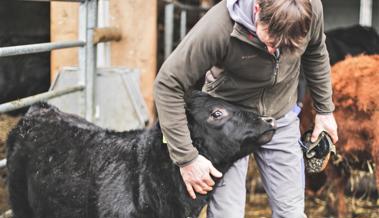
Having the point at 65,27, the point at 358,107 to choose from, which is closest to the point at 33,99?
the point at 65,27

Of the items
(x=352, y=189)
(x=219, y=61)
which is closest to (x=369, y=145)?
(x=352, y=189)

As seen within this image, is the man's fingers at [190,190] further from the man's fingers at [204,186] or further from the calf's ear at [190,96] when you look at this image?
the calf's ear at [190,96]

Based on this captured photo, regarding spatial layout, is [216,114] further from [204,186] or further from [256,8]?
[256,8]

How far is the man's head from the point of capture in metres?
2.83

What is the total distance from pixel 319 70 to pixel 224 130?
761 millimetres

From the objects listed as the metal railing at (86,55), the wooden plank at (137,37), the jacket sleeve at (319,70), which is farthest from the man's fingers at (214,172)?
the wooden plank at (137,37)

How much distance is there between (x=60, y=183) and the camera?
150 inches

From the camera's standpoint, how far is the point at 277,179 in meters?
3.76

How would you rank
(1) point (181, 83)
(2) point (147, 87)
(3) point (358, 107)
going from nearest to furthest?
(1) point (181, 83) → (3) point (358, 107) → (2) point (147, 87)

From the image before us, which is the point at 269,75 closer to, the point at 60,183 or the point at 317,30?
the point at 317,30

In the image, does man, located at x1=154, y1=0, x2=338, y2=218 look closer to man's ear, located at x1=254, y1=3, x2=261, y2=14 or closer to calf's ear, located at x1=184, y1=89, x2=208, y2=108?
man's ear, located at x1=254, y1=3, x2=261, y2=14

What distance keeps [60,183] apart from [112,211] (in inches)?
18.0

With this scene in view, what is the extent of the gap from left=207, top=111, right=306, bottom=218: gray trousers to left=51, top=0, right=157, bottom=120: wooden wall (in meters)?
2.59

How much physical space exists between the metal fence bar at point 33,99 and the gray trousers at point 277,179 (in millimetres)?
1597
